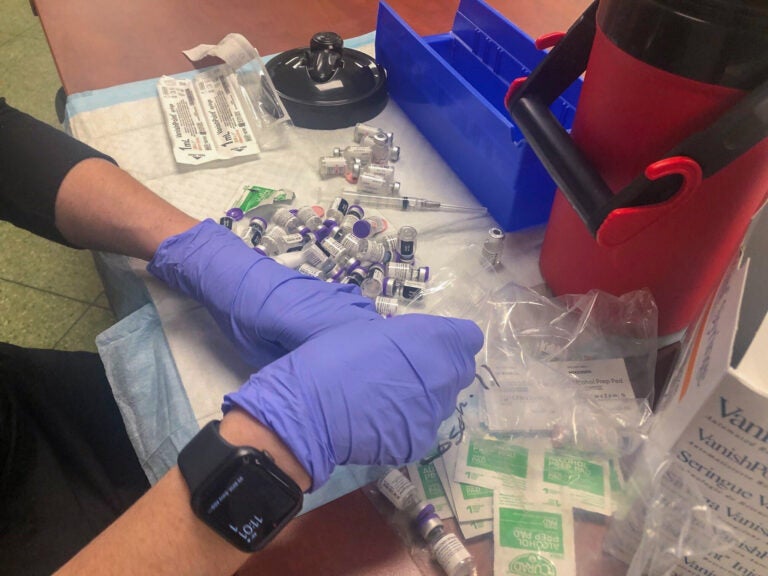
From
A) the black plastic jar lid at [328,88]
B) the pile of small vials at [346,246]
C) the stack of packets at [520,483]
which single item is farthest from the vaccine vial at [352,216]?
the stack of packets at [520,483]

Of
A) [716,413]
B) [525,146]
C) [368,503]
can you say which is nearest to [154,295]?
[368,503]

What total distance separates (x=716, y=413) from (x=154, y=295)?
0.62 m

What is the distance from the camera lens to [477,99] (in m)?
0.75

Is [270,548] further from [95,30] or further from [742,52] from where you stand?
[95,30]

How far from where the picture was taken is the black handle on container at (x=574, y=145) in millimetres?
439

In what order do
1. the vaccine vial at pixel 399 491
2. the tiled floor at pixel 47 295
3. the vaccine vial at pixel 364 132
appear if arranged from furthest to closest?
1. the tiled floor at pixel 47 295
2. the vaccine vial at pixel 364 132
3. the vaccine vial at pixel 399 491

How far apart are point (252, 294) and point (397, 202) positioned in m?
0.30

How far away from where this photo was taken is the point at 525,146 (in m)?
0.67

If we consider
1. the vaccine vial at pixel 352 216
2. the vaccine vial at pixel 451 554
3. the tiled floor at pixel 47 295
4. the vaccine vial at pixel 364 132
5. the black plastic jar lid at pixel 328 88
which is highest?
the black plastic jar lid at pixel 328 88

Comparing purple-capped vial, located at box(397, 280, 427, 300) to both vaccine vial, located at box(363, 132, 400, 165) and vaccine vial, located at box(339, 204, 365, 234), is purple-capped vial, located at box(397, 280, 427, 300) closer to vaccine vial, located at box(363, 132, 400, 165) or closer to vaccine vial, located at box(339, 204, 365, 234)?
vaccine vial, located at box(339, 204, 365, 234)

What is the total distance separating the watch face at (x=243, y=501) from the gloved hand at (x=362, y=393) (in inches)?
1.3

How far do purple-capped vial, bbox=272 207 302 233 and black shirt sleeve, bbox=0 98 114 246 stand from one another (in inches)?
10.5

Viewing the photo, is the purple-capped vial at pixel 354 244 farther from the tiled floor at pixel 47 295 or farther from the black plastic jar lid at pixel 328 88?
the tiled floor at pixel 47 295

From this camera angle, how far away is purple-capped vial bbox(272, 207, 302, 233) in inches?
31.8
